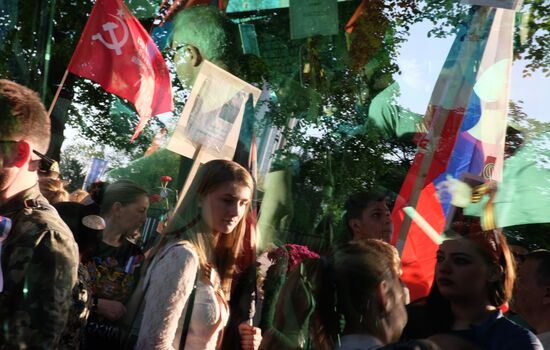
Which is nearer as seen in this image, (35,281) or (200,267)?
(35,281)

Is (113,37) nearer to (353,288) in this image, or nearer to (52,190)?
(52,190)

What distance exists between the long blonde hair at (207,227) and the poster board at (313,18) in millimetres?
724

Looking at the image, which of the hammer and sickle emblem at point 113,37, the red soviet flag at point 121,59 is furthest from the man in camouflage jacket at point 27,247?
the hammer and sickle emblem at point 113,37

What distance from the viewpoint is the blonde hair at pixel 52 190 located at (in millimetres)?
3543

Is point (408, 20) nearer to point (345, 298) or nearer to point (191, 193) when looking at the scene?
point (191, 193)

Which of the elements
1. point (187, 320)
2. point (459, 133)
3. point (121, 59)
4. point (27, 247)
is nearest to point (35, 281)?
point (27, 247)

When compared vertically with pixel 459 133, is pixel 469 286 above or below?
below

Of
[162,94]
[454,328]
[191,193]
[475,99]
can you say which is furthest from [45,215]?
[162,94]

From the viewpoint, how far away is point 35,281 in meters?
1.59

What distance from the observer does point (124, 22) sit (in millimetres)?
3641

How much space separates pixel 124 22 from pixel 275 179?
4.65 ft

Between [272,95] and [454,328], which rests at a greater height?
[272,95]

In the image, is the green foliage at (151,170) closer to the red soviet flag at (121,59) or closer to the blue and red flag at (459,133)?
the red soviet flag at (121,59)

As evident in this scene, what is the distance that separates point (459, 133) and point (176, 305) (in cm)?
125
